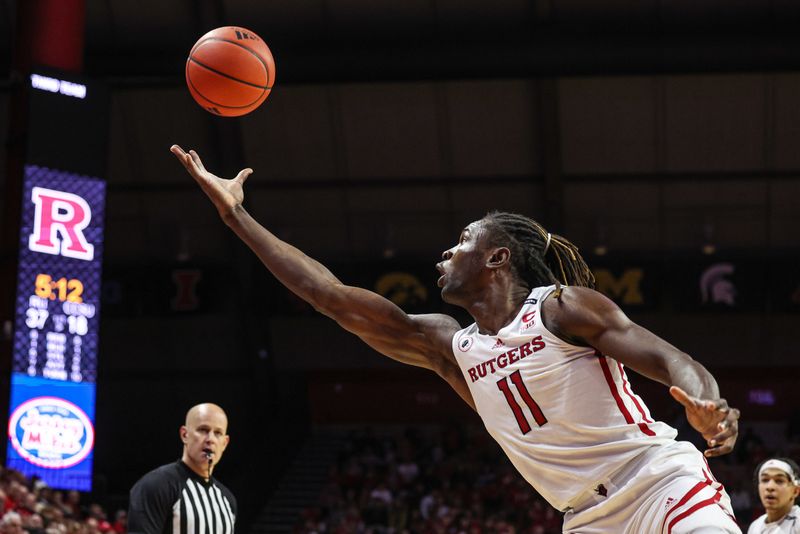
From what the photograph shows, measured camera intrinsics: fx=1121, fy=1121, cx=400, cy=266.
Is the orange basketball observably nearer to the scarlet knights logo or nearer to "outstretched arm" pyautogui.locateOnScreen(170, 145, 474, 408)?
"outstretched arm" pyautogui.locateOnScreen(170, 145, 474, 408)

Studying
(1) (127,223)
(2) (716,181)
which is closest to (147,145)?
(1) (127,223)

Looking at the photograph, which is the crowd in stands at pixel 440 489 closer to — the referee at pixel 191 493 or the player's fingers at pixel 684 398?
the referee at pixel 191 493

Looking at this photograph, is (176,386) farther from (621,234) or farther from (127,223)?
(621,234)

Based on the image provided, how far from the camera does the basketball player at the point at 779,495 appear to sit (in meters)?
7.62

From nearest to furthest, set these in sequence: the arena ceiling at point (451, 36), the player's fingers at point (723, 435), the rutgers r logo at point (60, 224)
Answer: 1. the player's fingers at point (723, 435)
2. the rutgers r logo at point (60, 224)
3. the arena ceiling at point (451, 36)

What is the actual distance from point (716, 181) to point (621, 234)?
6.95 feet

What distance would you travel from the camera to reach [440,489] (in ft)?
67.7

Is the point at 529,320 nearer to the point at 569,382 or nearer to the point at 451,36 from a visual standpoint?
the point at 569,382

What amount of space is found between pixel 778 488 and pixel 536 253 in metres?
3.83

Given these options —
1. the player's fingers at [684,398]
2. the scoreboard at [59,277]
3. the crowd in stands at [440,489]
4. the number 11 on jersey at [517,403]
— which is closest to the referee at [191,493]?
the number 11 on jersey at [517,403]

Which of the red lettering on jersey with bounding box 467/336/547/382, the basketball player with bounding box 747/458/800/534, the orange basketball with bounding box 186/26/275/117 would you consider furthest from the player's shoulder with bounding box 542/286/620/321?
the basketball player with bounding box 747/458/800/534

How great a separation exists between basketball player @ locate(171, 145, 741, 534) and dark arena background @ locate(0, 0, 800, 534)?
38.6ft

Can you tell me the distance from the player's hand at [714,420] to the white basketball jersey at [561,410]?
69cm

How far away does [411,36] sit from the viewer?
1772cm
